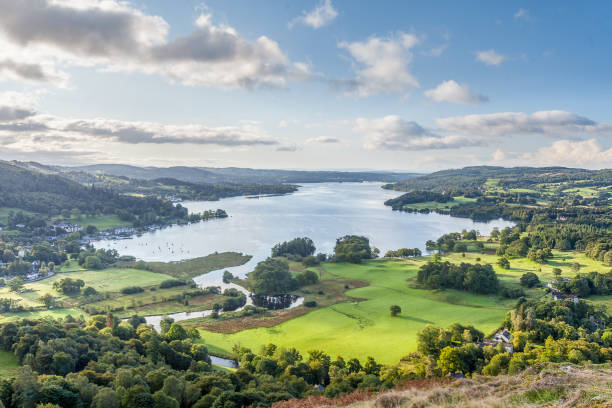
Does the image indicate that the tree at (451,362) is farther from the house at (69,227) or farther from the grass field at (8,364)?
the house at (69,227)

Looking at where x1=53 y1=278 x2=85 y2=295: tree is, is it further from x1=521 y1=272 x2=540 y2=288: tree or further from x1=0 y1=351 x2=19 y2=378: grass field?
x1=521 y1=272 x2=540 y2=288: tree

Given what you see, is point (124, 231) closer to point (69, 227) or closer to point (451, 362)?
point (69, 227)

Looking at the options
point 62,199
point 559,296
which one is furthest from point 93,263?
point 62,199

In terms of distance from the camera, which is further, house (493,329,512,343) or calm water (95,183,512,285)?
calm water (95,183,512,285)

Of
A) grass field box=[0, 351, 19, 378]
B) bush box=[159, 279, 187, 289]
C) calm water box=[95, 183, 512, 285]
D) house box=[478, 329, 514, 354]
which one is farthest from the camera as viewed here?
calm water box=[95, 183, 512, 285]

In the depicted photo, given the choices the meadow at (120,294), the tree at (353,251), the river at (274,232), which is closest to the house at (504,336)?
the river at (274,232)

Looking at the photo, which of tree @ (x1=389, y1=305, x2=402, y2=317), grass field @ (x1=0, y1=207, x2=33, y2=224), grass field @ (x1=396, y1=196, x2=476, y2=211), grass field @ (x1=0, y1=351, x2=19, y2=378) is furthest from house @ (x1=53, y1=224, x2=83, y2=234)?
grass field @ (x1=396, y1=196, x2=476, y2=211)

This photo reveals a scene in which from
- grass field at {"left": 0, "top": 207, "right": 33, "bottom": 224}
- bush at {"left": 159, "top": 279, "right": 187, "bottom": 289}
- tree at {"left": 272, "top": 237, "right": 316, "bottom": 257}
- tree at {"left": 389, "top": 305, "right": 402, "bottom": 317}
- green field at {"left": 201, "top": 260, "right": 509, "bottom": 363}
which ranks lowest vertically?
bush at {"left": 159, "top": 279, "right": 187, "bottom": 289}

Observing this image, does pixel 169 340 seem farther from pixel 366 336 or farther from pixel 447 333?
pixel 447 333

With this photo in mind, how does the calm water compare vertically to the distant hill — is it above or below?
below
